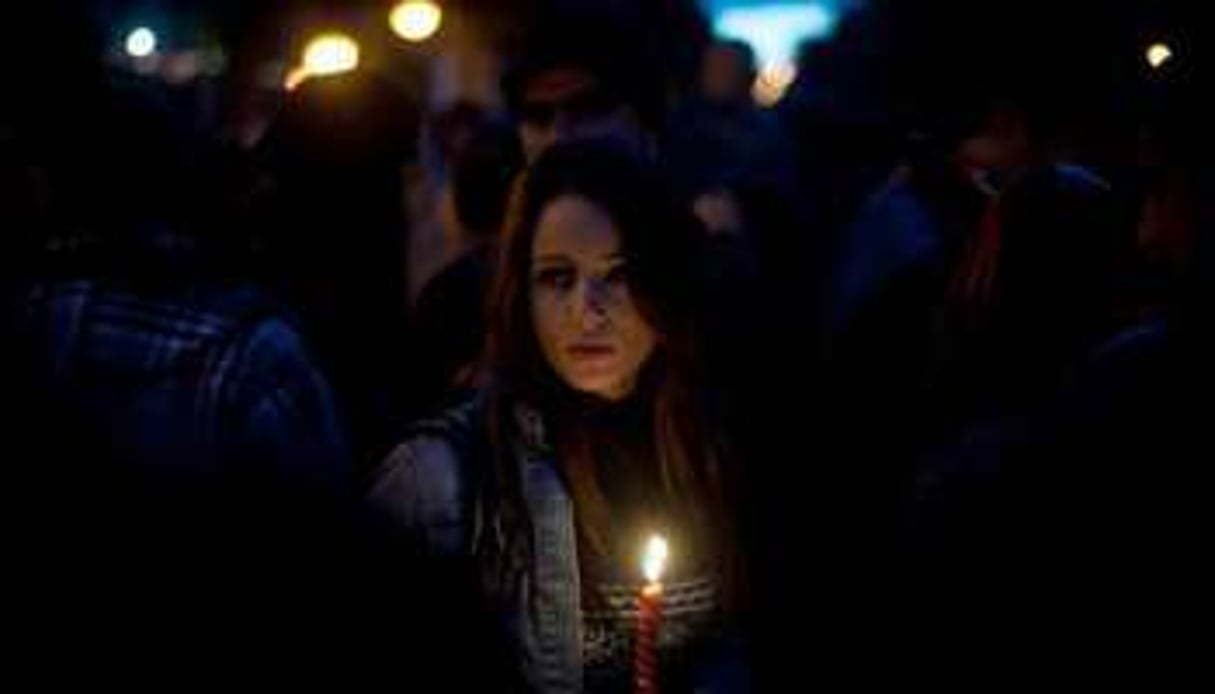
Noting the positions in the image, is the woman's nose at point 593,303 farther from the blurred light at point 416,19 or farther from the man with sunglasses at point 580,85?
the blurred light at point 416,19

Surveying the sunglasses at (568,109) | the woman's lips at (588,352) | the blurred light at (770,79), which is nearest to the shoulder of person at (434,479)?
the woman's lips at (588,352)

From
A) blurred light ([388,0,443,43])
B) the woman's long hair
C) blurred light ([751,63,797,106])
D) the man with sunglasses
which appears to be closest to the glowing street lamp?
blurred light ([388,0,443,43])

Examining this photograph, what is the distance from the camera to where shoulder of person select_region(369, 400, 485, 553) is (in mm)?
3375

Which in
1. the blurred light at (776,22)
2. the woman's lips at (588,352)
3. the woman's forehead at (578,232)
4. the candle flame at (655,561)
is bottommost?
the candle flame at (655,561)

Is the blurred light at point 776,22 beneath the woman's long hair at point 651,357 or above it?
above

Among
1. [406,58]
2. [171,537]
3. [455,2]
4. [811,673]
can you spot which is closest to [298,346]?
[171,537]

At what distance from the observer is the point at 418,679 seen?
1.67m

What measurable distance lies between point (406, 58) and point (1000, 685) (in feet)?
29.5

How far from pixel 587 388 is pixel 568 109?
80.3 inches

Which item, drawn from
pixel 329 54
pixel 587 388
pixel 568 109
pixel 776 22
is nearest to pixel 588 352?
pixel 587 388

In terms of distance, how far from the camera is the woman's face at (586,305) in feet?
12.2

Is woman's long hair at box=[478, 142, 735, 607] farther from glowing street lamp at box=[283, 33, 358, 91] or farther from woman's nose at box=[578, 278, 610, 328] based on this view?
glowing street lamp at box=[283, 33, 358, 91]

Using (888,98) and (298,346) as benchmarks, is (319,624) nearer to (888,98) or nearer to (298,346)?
(298,346)

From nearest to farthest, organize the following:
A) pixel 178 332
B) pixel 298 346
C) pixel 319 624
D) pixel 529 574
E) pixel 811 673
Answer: pixel 319 624, pixel 178 332, pixel 298 346, pixel 529 574, pixel 811 673
